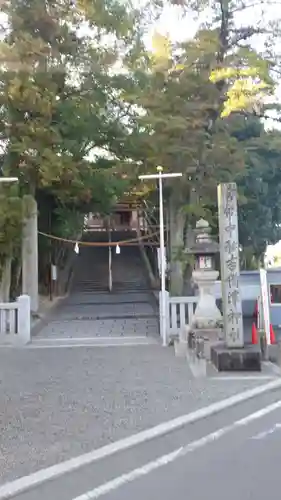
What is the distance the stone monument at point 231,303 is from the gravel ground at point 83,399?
0.75m

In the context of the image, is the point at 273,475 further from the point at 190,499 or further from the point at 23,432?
the point at 23,432

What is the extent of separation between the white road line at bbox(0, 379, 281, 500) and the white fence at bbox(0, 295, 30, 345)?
779 cm

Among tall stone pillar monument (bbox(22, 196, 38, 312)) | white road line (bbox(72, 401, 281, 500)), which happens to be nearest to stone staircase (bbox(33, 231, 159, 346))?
tall stone pillar monument (bbox(22, 196, 38, 312))

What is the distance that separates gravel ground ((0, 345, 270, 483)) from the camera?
5680mm

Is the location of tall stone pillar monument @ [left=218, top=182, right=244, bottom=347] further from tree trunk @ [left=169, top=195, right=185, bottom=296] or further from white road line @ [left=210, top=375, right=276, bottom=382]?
tree trunk @ [left=169, top=195, right=185, bottom=296]

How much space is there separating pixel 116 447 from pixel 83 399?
238 centimetres

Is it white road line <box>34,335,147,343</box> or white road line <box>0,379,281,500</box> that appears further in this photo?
white road line <box>34,335,147,343</box>

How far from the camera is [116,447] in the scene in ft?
18.2

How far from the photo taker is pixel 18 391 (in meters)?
8.53

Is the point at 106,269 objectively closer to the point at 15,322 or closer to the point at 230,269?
the point at 15,322

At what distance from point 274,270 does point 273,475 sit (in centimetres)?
1129

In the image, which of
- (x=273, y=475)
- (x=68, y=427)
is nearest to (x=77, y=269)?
(x=68, y=427)

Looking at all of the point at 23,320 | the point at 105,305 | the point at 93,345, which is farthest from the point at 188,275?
the point at 23,320

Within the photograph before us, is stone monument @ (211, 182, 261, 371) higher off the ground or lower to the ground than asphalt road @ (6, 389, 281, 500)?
higher
